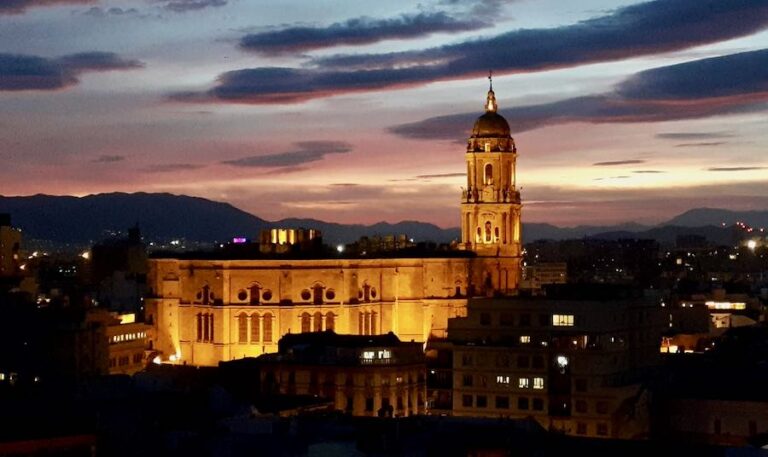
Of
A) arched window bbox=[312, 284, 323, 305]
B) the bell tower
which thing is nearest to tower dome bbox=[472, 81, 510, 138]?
the bell tower

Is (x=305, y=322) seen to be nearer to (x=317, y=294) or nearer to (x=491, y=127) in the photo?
(x=317, y=294)

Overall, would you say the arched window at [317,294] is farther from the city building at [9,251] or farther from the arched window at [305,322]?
the city building at [9,251]

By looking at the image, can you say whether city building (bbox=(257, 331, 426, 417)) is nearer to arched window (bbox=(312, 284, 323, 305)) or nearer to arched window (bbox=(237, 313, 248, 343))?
arched window (bbox=(237, 313, 248, 343))

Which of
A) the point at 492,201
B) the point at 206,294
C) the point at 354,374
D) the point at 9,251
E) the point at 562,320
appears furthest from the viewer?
the point at 9,251

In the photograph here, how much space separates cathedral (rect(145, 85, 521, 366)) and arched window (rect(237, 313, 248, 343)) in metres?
0.06

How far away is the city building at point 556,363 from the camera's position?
8850 centimetres

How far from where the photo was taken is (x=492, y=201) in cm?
13225

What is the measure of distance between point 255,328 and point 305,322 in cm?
321

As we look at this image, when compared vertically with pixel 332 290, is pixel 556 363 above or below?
below

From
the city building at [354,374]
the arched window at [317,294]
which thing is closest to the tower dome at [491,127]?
the arched window at [317,294]

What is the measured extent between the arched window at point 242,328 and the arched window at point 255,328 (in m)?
A: 0.41

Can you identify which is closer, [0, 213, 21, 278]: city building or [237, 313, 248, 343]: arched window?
[237, 313, 248, 343]: arched window

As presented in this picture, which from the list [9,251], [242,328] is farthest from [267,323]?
[9,251]

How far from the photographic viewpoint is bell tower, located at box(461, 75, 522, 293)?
132250 millimetres
